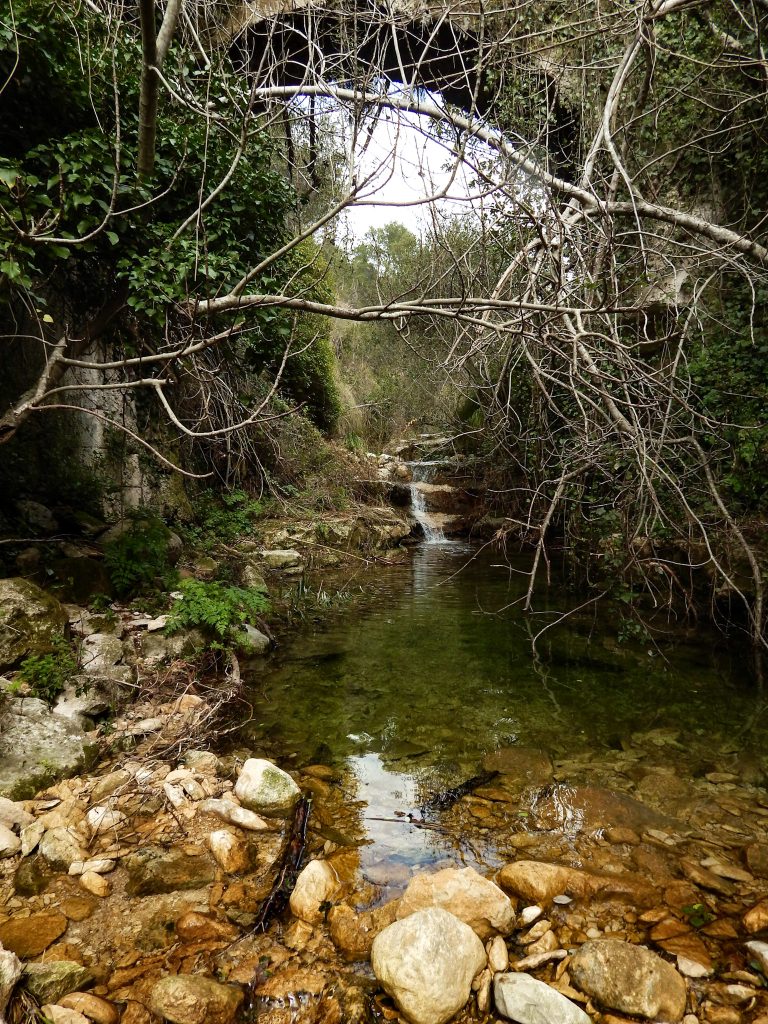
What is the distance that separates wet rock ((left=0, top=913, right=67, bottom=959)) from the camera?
186 cm

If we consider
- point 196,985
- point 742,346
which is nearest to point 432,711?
point 196,985

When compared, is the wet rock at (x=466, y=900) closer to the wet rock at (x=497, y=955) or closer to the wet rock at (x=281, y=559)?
the wet rock at (x=497, y=955)

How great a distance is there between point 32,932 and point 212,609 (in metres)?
2.47

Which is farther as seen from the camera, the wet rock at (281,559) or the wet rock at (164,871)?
the wet rock at (281,559)

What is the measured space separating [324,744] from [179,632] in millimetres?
1509

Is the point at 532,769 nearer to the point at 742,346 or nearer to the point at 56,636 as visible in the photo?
the point at 56,636

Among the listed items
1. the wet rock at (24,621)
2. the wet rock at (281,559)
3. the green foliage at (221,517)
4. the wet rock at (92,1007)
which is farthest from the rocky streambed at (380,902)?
the wet rock at (281,559)

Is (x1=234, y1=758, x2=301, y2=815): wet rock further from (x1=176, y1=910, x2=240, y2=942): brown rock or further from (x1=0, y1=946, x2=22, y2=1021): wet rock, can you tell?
(x1=0, y1=946, x2=22, y2=1021): wet rock

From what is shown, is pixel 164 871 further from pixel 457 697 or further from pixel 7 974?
pixel 457 697

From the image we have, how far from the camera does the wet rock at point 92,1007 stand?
1.60 meters

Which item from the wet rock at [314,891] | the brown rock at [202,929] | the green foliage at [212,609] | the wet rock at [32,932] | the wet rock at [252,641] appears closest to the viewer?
the wet rock at [32,932]

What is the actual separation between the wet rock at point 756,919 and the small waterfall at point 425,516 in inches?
390

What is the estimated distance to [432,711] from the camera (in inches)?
154

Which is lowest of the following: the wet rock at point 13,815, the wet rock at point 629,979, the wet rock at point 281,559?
the wet rock at point 629,979
